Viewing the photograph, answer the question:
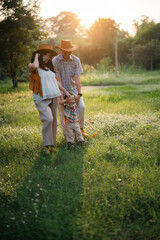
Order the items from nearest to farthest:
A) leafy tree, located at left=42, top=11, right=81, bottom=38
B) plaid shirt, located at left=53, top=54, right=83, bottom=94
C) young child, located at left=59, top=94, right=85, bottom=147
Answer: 1. young child, located at left=59, top=94, right=85, bottom=147
2. plaid shirt, located at left=53, top=54, right=83, bottom=94
3. leafy tree, located at left=42, top=11, right=81, bottom=38

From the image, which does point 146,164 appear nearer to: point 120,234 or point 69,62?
point 120,234

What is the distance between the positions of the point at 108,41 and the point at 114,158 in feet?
133

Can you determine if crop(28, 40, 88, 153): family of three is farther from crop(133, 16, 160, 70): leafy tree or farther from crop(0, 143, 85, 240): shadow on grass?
crop(133, 16, 160, 70): leafy tree

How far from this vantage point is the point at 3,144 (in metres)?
5.00

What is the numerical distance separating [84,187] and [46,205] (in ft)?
2.16

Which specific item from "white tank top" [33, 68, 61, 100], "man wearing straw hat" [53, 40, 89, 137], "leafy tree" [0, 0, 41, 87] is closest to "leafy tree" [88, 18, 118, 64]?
"leafy tree" [0, 0, 41, 87]

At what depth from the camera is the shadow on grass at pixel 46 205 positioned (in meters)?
2.37

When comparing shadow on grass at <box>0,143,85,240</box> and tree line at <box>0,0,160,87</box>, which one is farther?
tree line at <box>0,0,160,87</box>

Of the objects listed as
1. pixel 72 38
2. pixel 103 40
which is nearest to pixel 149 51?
pixel 103 40

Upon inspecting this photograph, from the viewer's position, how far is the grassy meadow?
2.39m

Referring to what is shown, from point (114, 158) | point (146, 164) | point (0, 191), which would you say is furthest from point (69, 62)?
point (0, 191)

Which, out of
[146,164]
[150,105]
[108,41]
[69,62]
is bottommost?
[146,164]

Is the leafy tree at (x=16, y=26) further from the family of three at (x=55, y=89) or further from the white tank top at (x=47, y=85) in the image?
the white tank top at (x=47, y=85)

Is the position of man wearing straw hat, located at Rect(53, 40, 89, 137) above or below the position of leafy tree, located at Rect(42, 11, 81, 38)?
below
